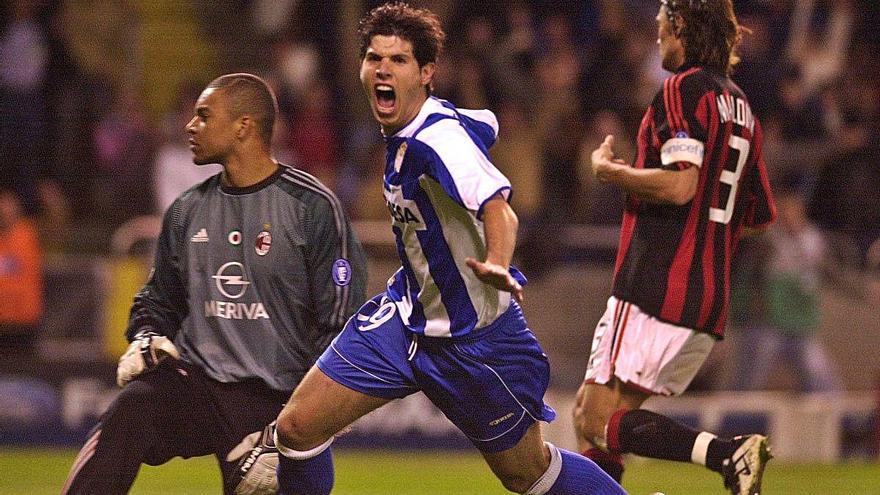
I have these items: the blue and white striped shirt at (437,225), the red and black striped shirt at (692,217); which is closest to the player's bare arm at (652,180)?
the red and black striped shirt at (692,217)

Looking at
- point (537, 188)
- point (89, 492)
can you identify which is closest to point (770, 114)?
point (537, 188)

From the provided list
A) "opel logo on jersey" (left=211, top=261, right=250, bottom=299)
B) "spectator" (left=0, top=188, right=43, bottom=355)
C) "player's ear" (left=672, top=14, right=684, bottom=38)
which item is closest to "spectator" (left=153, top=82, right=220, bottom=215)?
"spectator" (left=0, top=188, right=43, bottom=355)

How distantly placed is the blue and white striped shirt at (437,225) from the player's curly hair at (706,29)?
113 centimetres

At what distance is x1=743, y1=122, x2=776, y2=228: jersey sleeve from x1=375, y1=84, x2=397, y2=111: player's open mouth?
5.94 feet

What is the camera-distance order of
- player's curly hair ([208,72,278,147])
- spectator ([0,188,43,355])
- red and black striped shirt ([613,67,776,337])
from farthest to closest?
spectator ([0,188,43,355])
red and black striped shirt ([613,67,776,337])
player's curly hair ([208,72,278,147])

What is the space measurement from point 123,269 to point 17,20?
302 centimetres

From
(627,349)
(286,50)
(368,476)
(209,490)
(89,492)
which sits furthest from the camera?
(286,50)

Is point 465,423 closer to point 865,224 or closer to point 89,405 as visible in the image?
point 89,405

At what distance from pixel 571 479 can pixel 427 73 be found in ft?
5.27

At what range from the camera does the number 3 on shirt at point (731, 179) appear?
6.14 m

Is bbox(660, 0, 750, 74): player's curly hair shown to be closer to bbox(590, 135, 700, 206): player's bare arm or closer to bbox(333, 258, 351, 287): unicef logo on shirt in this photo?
bbox(590, 135, 700, 206): player's bare arm

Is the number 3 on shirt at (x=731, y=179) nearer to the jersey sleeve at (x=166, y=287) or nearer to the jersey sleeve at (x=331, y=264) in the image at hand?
the jersey sleeve at (x=331, y=264)

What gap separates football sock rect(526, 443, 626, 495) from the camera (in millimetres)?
5469

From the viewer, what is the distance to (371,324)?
5.56 meters
